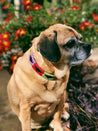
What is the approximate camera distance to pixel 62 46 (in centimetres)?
→ 202

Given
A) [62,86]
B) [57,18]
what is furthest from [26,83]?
[57,18]

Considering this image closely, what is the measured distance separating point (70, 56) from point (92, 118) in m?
0.83

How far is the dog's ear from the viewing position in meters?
1.89

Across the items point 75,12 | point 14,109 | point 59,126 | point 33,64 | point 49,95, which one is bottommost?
point 59,126

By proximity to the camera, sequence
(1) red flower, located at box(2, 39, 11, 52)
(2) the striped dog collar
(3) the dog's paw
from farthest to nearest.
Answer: (1) red flower, located at box(2, 39, 11, 52) < (3) the dog's paw < (2) the striped dog collar

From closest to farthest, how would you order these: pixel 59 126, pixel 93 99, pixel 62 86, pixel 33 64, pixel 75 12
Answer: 1. pixel 33 64
2. pixel 62 86
3. pixel 59 126
4. pixel 93 99
5. pixel 75 12

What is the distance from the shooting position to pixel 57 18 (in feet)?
11.8

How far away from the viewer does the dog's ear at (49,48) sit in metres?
1.89

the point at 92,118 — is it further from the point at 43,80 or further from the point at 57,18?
the point at 57,18

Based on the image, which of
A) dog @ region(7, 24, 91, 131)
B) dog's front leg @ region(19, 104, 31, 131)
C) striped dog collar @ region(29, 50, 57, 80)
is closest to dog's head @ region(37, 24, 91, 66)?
dog @ region(7, 24, 91, 131)

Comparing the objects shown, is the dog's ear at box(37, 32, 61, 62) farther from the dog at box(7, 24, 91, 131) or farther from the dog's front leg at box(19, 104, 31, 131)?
the dog's front leg at box(19, 104, 31, 131)

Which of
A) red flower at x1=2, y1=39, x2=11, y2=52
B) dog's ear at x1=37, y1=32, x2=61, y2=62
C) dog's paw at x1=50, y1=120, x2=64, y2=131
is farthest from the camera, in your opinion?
red flower at x1=2, y1=39, x2=11, y2=52

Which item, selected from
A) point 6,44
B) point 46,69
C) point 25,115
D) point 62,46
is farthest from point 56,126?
point 6,44

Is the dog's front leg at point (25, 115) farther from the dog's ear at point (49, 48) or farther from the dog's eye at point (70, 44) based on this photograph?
the dog's eye at point (70, 44)
